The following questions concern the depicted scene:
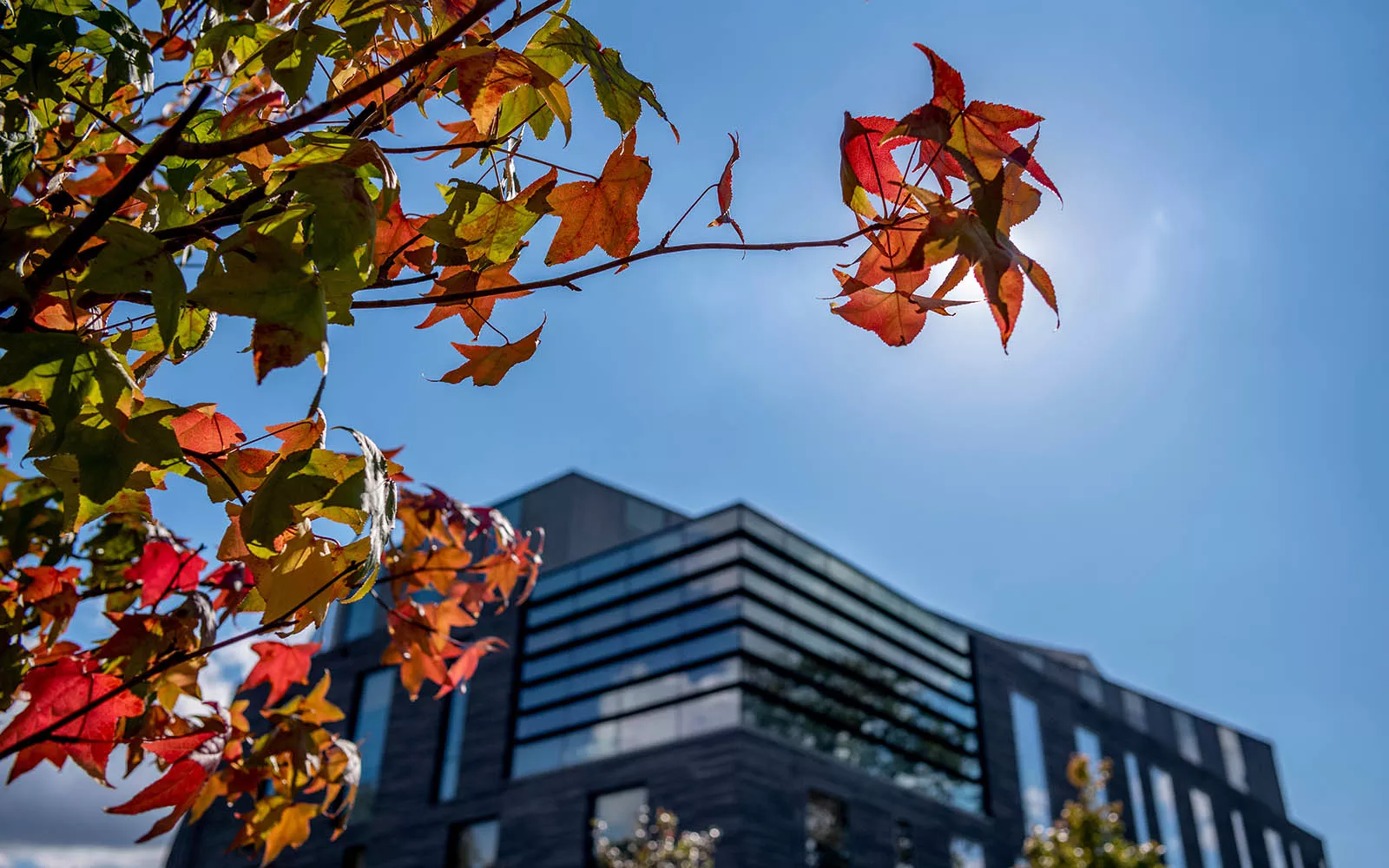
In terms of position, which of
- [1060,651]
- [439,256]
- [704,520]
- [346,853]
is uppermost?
[1060,651]

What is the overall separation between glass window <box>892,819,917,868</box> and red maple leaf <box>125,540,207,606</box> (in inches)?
908

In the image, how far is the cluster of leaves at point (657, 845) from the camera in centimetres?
1772

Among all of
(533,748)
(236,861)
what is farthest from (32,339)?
(236,861)

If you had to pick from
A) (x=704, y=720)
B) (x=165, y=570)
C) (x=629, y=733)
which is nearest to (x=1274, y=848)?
(x=704, y=720)

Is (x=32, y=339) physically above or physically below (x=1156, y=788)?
below

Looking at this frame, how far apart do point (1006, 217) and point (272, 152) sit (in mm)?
779

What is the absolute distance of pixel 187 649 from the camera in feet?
4.84

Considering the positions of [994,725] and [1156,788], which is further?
[1156,788]

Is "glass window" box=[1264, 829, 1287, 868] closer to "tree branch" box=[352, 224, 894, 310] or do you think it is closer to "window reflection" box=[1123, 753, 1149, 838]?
"window reflection" box=[1123, 753, 1149, 838]

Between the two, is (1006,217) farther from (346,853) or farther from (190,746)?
(346,853)

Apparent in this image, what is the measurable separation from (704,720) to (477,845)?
310 inches

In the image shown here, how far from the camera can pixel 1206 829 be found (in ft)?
115

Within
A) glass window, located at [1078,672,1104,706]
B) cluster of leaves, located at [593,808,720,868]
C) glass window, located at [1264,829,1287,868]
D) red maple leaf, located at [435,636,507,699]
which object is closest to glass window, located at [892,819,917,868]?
cluster of leaves, located at [593,808,720,868]

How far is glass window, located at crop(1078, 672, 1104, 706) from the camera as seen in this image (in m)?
32.8
